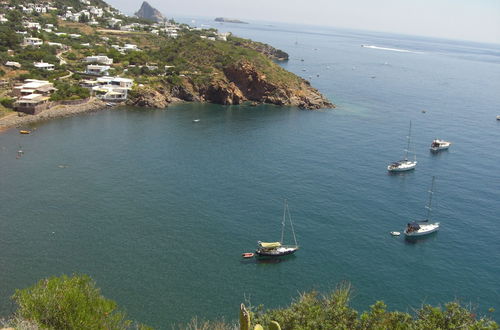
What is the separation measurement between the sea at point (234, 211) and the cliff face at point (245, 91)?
15.6 m

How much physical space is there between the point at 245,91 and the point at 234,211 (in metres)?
69.4

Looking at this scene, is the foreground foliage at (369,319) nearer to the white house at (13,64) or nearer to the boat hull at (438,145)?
the boat hull at (438,145)

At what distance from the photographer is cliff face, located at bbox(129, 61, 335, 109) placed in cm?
11125

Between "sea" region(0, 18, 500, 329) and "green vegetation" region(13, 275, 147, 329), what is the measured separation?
9233mm

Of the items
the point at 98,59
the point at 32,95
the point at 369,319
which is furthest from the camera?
the point at 98,59

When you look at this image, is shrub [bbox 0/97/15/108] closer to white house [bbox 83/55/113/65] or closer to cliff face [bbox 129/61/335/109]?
cliff face [bbox 129/61/335/109]

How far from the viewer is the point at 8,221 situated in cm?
4672

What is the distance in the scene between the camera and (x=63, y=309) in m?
24.6

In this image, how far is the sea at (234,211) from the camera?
39.7 metres

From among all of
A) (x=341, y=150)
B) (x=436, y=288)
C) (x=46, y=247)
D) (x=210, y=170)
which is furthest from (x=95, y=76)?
(x=436, y=288)

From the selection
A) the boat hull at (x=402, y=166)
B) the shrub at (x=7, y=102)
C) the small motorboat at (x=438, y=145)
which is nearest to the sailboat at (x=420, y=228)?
the boat hull at (x=402, y=166)

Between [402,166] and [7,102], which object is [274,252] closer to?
[402,166]

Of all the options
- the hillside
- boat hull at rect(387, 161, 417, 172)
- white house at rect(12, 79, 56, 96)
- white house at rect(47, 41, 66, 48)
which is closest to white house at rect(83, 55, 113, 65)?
the hillside

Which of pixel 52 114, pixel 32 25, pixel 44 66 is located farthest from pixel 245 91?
pixel 32 25
